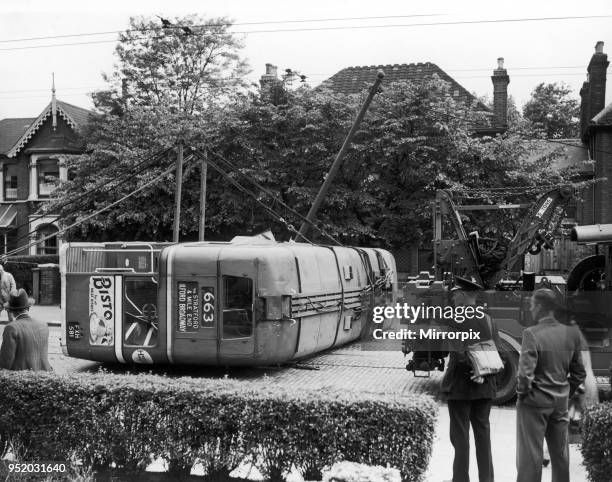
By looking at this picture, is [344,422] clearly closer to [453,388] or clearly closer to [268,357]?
[453,388]

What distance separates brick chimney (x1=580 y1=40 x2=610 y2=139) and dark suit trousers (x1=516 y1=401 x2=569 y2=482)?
410cm

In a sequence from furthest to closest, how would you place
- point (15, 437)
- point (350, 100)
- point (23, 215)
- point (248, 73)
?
1. point (23, 215)
2. point (248, 73)
3. point (350, 100)
4. point (15, 437)

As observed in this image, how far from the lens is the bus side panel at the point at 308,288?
10.9 meters

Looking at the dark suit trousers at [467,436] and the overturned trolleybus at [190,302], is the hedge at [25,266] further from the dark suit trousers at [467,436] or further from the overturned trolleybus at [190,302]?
the dark suit trousers at [467,436]

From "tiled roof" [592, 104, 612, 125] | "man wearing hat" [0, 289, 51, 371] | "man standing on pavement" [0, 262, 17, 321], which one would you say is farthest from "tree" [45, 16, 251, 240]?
"man wearing hat" [0, 289, 51, 371]

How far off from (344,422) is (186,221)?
52.5 ft

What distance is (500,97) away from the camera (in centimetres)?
2369

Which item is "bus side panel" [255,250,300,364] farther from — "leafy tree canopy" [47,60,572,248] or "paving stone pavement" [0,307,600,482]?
"leafy tree canopy" [47,60,572,248]

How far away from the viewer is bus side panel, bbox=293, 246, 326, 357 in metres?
10.9

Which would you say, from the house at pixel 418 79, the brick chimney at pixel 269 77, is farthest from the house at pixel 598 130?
the brick chimney at pixel 269 77

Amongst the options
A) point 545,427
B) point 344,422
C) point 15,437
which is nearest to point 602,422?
point 545,427

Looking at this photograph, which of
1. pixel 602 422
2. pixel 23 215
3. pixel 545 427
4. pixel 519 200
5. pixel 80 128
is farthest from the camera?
pixel 23 215

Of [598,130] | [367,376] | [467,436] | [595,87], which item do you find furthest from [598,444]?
[598,130]

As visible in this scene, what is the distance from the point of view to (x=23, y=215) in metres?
29.8
